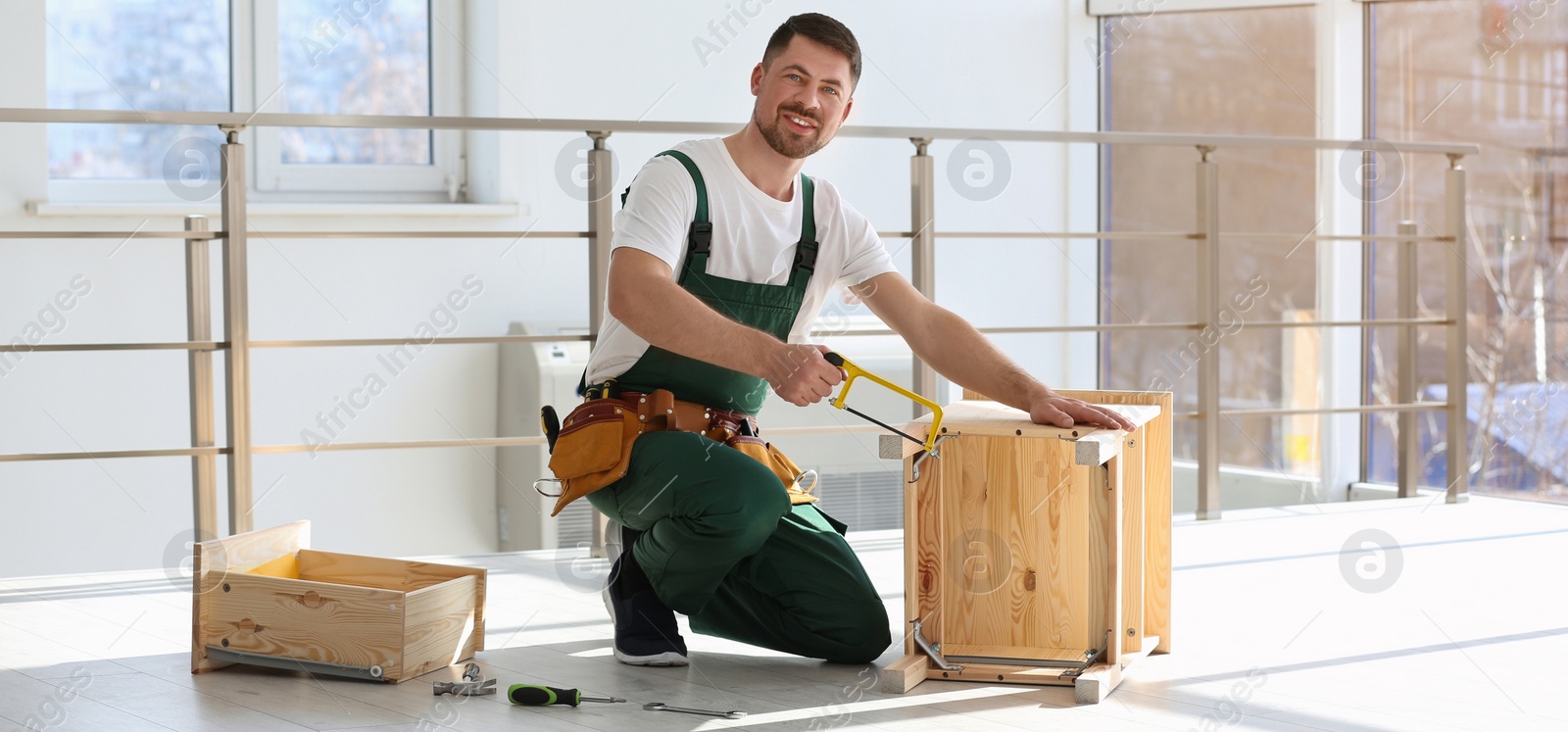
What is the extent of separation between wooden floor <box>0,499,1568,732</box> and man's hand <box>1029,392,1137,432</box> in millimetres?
332

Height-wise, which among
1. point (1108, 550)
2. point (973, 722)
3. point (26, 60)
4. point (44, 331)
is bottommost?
point (973, 722)

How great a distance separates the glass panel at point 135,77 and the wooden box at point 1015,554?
9.30ft

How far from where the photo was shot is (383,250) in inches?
158

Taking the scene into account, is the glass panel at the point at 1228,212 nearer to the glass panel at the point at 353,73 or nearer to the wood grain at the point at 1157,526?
the glass panel at the point at 353,73

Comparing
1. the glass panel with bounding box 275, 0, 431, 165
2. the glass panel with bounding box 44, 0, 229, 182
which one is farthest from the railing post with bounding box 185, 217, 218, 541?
the glass panel with bounding box 275, 0, 431, 165

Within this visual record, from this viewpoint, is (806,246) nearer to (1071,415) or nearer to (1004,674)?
(1071,415)

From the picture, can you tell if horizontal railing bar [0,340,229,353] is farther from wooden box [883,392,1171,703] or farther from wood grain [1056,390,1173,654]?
wood grain [1056,390,1173,654]

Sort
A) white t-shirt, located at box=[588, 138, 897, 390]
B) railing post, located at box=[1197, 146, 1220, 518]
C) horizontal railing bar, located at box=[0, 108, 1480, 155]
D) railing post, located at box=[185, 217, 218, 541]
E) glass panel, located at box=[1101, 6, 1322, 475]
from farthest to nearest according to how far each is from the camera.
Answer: glass panel, located at box=[1101, 6, 1322, 475] → railing post, located at box=[1197, 146, 1220, 518] → railing post, located at box=[185, 217, 218, 541] → horizontal railing bar, located at box=[0, 108, 1480, 155] → white t-shirt, located at box=[588, 138, 897, 390]

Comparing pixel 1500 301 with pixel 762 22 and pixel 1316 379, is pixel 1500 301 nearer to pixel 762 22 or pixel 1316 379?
pixel 1316 379

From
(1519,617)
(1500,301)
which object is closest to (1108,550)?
(1519,617)

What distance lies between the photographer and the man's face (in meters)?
1.89

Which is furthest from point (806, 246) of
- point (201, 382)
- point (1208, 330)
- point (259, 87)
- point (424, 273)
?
point (259, 87)

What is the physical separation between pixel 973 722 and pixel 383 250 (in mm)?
2829

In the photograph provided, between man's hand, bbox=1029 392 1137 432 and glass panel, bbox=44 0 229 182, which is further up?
glass panel, bbox=44 0 229 182
